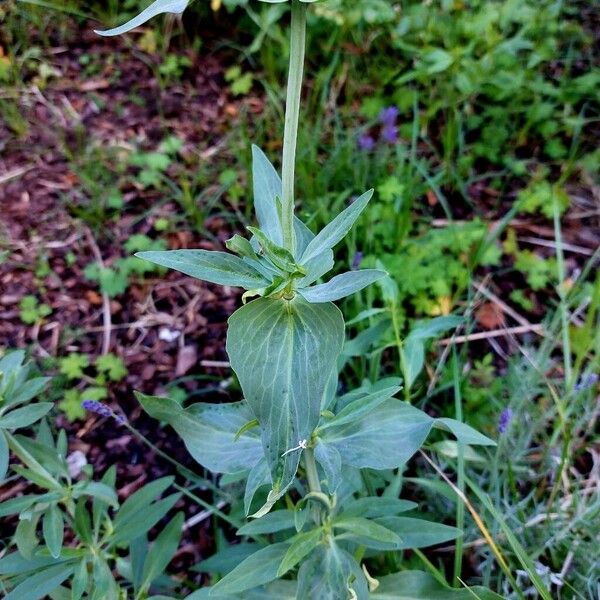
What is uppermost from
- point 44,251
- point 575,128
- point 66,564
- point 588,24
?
point 588,24

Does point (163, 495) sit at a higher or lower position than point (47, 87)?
lower

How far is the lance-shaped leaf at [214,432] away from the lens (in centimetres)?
122

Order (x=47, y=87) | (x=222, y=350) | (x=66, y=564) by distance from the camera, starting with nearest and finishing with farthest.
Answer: (x=66, y=564) < (x=222, y=350) < (x=47, y=87)

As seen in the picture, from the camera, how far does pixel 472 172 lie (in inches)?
98.5

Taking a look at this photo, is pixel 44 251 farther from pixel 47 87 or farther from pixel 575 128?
pixel 575 128

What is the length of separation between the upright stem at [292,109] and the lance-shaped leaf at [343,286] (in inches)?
3.0

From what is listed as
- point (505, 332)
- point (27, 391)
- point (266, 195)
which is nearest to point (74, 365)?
point (27, 391)

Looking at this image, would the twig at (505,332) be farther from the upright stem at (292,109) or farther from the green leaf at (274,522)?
the upright stem at (292,109)

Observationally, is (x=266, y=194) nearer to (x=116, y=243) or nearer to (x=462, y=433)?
(x=462, y=433)

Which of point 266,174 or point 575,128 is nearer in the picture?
point 266,174

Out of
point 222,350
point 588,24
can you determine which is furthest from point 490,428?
point 588,24

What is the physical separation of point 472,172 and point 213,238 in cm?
107

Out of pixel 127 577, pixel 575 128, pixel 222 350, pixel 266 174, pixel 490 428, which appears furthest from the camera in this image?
pixel 575 128

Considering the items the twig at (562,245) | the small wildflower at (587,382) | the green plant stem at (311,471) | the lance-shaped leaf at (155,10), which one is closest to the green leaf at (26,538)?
the green plant stem at (311,471)
